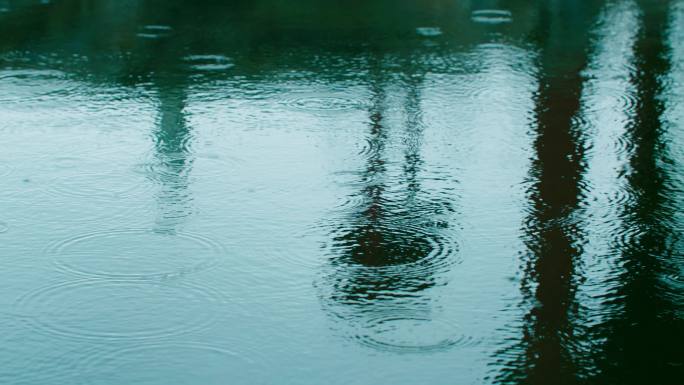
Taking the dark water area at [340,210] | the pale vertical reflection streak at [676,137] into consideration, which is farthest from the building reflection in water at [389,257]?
the pale vertical reflection streak at [676,137]

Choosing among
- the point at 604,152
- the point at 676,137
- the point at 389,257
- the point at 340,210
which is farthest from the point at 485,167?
the point at 389,257

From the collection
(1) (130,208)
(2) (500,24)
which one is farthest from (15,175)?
(2) (500,24)

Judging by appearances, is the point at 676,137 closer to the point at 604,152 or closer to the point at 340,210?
the point at 604,152

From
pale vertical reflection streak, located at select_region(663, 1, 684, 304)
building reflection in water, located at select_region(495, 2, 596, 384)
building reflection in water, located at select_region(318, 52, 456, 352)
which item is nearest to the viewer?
building reflection in water, located at select_region(495, 2, 596, 384)

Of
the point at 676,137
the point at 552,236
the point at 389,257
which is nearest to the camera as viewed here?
the point at 389,257

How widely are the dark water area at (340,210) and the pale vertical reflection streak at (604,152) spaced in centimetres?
2

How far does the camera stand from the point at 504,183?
616cm

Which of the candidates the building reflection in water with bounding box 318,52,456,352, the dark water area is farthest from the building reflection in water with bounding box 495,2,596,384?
the building reflection in water with bounding box 318,52,456,352

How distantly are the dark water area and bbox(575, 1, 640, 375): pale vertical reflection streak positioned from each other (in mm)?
20

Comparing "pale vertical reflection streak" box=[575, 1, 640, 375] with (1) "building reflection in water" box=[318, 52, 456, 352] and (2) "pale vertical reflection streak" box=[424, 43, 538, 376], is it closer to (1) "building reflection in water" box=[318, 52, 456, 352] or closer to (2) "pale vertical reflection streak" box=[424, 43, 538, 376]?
(2) "pale vertical reflection streak" box=[424, 43, 538, 376]

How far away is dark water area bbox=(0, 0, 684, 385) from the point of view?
4125 millimetres

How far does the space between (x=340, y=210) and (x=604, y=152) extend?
1.96m

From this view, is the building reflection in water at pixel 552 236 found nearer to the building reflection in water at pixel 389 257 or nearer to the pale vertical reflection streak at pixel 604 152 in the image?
the pale vertical reflection streak at pixel 604 152

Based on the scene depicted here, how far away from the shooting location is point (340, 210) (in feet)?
18.6
